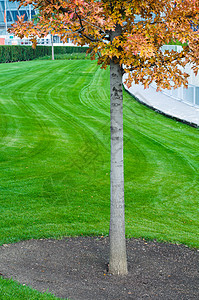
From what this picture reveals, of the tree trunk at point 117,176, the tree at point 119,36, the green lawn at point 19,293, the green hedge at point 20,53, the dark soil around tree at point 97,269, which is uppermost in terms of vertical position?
the green hedge at point 20,53

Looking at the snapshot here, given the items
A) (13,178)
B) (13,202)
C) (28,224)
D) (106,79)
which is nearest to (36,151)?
(13,178)

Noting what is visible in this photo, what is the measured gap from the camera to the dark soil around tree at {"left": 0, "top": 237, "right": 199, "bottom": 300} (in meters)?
4.28

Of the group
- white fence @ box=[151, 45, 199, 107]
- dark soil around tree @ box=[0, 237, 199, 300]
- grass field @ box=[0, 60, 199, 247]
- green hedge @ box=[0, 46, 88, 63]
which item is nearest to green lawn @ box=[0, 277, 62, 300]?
dark soil around tree @ box=[0, 237, 199, 300]

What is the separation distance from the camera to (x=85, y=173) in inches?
356

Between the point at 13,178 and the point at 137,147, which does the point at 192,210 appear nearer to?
the point at 13,178

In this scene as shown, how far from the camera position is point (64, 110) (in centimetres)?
1677

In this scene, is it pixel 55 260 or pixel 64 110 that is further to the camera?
pixel 64 110

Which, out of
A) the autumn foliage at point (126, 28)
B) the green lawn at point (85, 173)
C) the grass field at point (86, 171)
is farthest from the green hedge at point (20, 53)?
the autumn foliage at point (126, 28)

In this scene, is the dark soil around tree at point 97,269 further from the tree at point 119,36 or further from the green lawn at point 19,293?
the tree at point 119,36

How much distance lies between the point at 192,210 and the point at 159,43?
3487 millimetres

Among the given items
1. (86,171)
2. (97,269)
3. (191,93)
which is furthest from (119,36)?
(191,93)

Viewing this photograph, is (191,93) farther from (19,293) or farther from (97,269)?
(19,293)

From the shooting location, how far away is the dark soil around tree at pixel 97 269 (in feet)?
14.0

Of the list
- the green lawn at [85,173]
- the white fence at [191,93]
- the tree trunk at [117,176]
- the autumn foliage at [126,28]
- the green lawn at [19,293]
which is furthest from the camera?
the white fence at [191,93]
